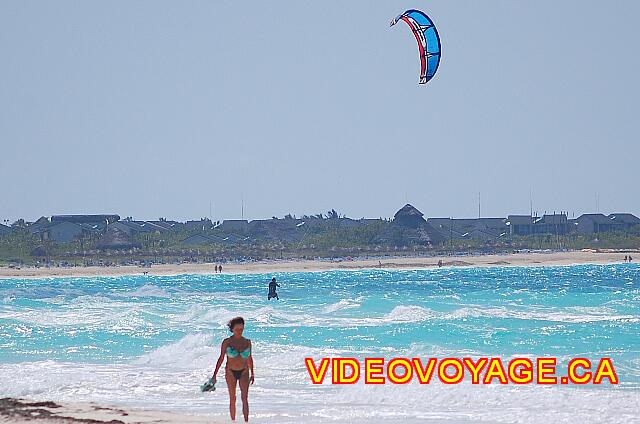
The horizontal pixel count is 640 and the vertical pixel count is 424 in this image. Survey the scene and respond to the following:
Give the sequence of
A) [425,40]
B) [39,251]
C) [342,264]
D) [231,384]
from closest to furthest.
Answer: [231,384]
[425,40]
[342,264]
[39,251]

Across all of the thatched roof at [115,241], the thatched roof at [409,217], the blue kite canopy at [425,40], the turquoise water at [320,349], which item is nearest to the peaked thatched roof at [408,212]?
the thatched roof at [409,217]

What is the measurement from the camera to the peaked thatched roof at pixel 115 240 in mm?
92812

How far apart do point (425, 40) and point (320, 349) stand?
508cm

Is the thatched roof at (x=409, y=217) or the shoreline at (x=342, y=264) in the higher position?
the thatched roof at (x=409, y=217)

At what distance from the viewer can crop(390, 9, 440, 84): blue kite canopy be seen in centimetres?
1570

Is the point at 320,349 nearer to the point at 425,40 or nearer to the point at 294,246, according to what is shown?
the point at 425,40

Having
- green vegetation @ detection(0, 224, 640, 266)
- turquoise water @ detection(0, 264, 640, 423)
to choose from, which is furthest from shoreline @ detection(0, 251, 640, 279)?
turquoise water @ detection(0, 264, 640, 423)

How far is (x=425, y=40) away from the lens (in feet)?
52.4

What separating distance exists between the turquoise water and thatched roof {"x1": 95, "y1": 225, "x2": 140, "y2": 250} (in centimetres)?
6214

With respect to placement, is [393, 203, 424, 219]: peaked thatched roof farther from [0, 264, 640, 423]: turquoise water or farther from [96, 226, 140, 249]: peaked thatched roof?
[0, 264, 640, 423]: turquoise water

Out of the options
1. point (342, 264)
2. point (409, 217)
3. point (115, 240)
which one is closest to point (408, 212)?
point (409, 217)

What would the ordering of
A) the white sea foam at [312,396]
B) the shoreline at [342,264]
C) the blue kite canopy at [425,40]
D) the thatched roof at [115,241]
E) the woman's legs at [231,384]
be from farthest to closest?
the thatched roof at [115,241]
the shoreline at [342,264]
the blue kite canopy at [425,40]
the white sea foam at [312,396]
the woman's legs at [231,384]

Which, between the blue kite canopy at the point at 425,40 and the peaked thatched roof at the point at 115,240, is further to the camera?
the peaked thatched roof at the point at 115,240

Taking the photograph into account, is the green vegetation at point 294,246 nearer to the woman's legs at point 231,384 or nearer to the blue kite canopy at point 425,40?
the blue kite canopy at point 425,40
